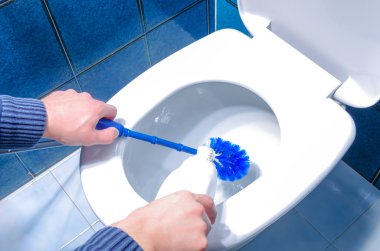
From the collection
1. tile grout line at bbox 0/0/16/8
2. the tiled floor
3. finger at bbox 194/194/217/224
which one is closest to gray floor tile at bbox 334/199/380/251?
the tiled floor

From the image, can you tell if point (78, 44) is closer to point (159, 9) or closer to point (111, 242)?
point (159, 9)

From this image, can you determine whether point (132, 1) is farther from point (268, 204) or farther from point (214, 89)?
point (268, 204)

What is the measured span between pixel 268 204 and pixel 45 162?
710 mm

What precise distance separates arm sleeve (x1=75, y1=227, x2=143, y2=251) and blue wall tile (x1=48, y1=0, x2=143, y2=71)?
19.8 inches

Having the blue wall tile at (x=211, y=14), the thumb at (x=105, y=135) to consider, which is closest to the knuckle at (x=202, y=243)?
the thumb at (x=105, y=135)

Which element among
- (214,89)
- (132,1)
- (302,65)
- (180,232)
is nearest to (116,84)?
(132,1)

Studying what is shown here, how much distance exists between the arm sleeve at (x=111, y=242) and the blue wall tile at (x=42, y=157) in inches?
24.2

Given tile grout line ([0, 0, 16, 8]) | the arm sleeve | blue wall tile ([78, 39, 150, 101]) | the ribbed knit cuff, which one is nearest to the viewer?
the arm sleeve

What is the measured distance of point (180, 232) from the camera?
46 centimetres

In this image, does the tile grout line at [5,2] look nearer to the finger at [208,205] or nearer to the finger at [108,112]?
the finger at [108,112]

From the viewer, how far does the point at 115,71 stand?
0.97m

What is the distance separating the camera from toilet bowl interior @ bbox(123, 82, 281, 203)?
→ 737 mm

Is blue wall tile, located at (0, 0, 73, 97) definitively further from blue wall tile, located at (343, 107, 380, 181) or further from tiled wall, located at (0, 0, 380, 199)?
blue wall tile, located at (343, 107, 380, 181)

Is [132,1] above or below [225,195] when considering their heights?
above
